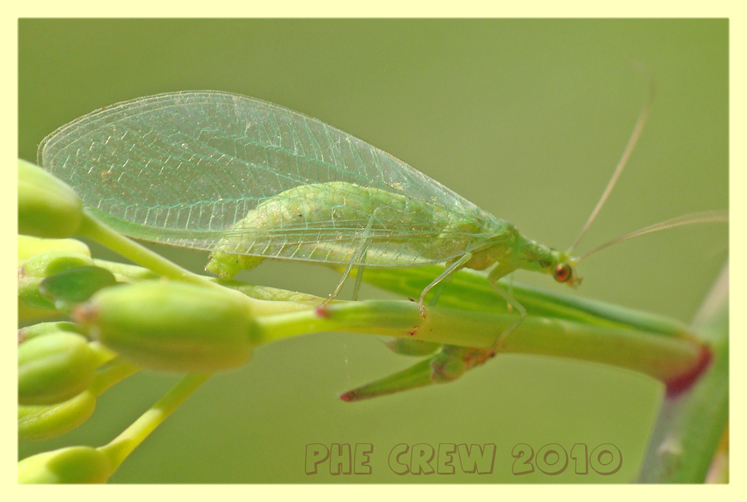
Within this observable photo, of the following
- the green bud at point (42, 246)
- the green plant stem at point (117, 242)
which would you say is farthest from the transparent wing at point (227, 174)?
the green plant stem at point (117, 242)

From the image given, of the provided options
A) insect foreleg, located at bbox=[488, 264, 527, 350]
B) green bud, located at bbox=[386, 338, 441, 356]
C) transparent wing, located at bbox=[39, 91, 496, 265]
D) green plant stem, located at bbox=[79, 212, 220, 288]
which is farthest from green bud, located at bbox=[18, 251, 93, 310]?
insect foreleg, located at bbox=[488, 264, 527, 350]

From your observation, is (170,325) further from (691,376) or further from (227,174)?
(691,376)

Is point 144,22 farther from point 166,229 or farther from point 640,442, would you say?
point 640,442

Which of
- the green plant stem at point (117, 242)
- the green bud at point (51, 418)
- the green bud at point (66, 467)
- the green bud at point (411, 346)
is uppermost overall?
the green plant stem at point (117, 242)

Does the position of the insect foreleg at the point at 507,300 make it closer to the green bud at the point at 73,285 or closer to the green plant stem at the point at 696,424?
the green plant stem at the point at 696,424

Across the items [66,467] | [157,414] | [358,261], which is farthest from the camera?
[358,261]

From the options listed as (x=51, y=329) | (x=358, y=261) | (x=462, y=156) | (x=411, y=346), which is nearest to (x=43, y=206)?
(x=51, y=329)
